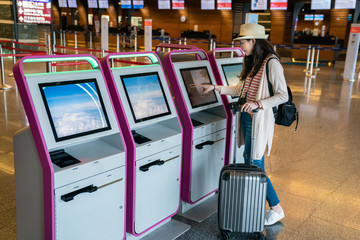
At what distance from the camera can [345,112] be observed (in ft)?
23.5

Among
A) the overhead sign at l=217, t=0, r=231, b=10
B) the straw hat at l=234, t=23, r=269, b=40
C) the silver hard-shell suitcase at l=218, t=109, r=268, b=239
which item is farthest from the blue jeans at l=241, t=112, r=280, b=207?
the overhead sign at l=217, t=0, r=231, b=10

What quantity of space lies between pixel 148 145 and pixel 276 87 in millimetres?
1014

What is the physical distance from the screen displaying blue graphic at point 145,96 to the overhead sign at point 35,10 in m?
10.2

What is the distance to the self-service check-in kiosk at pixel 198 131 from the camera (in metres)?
2.85

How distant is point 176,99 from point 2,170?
2.11 metres

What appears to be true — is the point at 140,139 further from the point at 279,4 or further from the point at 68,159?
the point at 279,4

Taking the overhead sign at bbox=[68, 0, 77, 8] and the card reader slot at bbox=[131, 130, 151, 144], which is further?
the overhead sign at bbox=[68, 0, 77, 8]

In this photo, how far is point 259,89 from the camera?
2.68 metres

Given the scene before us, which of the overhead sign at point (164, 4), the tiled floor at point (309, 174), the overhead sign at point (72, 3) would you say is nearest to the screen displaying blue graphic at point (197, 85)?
the tiled floor at point (309, 174)

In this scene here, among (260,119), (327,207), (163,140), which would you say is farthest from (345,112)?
(163,140)

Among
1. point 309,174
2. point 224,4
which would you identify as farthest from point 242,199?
point 224,4

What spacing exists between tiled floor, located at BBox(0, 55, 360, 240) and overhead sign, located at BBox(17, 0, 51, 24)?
4877mm

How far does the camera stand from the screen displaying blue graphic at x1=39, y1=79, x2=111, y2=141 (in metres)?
1.96

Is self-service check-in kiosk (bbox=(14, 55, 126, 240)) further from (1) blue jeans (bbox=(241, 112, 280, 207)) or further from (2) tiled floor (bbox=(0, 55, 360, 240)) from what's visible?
(1) blue jeans (bbox=(241, 112, 280, 207))
